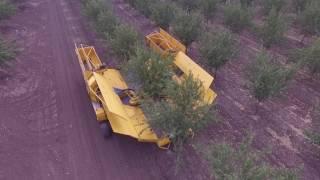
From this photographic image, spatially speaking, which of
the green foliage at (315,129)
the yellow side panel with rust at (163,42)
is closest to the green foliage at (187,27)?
the yellow side panel with rust at (163,42)

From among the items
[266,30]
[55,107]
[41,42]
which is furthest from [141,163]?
[41,42]

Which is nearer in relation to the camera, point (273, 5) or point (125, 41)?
point (125, 41)

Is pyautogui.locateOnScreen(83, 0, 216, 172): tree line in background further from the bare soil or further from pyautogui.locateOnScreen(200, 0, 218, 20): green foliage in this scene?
pyautogui.locateOnScreen(200, 0, 218, 20): green foliage

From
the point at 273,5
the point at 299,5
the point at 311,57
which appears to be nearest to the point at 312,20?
the point at 273,5

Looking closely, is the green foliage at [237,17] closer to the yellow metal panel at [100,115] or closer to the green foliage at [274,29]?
the green foliage at [274,29]

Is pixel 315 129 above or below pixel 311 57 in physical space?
below

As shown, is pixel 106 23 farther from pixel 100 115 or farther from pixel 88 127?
pixel 100 115
